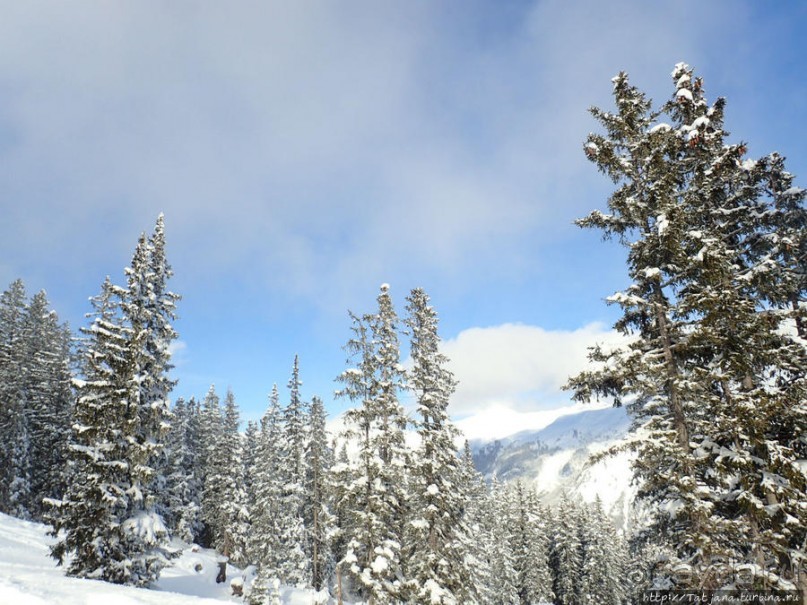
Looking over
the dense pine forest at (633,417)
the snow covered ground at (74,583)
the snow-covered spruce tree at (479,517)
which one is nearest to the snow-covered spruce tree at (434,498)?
the dense pine forest at (633,417)

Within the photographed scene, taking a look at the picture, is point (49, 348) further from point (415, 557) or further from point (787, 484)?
point (787, 484)

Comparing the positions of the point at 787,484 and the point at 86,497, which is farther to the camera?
the point at 86,497

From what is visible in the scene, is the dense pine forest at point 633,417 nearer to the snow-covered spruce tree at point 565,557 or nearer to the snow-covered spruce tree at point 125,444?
the snow-covered spruce tree at point 125,444

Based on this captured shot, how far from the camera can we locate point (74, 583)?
1252cm

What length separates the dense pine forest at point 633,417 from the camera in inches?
443

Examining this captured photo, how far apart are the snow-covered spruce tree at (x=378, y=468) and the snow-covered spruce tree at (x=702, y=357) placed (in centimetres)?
1123

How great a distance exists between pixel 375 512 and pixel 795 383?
652 inches

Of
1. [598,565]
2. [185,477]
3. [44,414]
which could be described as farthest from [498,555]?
[44,414]

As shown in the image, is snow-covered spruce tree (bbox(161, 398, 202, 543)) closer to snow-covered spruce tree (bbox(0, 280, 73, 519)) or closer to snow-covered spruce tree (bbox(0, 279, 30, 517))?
snow-covered spruce tree (bbox(0, 280, 73, 519))

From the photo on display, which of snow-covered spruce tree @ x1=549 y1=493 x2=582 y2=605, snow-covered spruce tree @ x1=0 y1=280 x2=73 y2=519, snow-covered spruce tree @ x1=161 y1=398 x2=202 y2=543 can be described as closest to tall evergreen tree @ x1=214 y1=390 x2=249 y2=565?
snow-covered spruce tree @ x1=161 y1=398 x2=202 y2=543

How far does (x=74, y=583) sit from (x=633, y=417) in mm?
20072

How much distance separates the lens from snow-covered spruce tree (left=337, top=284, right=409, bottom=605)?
67.4ft

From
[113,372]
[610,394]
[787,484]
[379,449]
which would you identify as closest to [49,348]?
[113,372]

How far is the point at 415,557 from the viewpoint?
69.7ft
